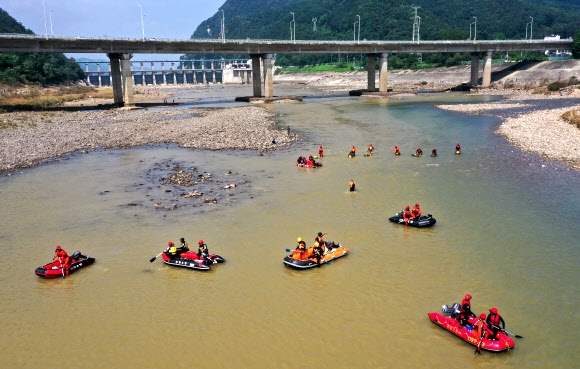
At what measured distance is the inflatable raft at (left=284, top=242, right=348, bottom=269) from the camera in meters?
19.5

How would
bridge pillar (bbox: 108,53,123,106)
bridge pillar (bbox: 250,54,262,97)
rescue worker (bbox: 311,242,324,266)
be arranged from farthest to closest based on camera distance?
bridge pillar (bbox: 250,54,262,97), bridge pillar (bbox: 108,53,123,106), rescue worker (bbox: 311,242,324,266)

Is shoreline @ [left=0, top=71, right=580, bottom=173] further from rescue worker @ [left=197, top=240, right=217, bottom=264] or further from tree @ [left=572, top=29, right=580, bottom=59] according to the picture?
tree @ [left=572, top=29, right=580, bottom=59]

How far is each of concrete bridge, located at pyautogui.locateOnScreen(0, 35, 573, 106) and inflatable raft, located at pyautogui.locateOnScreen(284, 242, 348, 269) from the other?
232 ft

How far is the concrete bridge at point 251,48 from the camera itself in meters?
76.6

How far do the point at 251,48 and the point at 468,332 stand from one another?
9119cm

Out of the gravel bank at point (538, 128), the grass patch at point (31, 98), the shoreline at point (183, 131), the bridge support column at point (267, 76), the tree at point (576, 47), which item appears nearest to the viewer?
the gravel bank at point (538, 128)

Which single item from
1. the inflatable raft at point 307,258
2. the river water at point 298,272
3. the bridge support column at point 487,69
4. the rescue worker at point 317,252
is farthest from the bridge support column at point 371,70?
the rescue worker at point 317,252

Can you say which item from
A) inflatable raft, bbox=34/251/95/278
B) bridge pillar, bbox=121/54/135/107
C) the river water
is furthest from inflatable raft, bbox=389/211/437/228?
bridge pillar, bbox=121/54/135/107

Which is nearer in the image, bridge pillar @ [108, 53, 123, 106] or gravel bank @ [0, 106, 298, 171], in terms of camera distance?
gravel bank @ [0, 106, 298, 171]

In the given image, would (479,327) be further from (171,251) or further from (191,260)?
(171,251)

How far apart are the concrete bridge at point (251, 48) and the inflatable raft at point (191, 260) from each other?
67.4 m

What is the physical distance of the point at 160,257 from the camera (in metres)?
20.7

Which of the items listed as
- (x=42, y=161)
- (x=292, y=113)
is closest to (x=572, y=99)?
(x=292, y=113)

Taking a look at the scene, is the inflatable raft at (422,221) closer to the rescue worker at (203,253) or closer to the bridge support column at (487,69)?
the rescue worker at (203,253)
